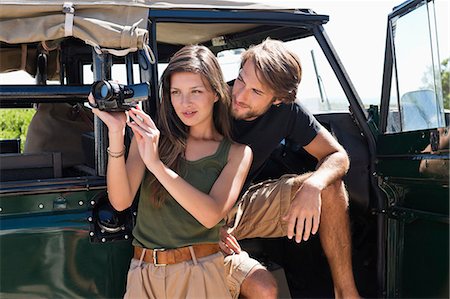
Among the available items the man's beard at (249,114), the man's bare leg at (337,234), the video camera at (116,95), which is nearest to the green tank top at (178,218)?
the video camera at (116,95)

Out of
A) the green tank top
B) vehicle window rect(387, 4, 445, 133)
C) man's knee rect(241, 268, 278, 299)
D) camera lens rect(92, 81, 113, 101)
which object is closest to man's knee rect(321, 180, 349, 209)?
vehicle window rect(387, 4, 445, 133)

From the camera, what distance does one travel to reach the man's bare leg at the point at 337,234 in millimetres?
2949

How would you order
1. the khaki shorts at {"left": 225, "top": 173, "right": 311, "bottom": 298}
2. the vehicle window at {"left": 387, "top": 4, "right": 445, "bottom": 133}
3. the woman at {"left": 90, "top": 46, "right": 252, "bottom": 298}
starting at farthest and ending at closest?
the khaki shorts at {"left": 225, "top": 173, "right": 311, "bottom": 298} < the vehicle window at {"left": 387, "top": 4, "right": 445, "bottom": 133} < the woman at {"left": 90, "top": 46, "right": 252, "bottom": 298}

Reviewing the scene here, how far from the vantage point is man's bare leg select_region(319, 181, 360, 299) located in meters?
2.95

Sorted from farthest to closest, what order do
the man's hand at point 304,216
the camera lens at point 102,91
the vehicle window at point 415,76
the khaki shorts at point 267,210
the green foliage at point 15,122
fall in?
the green foliage at point 15,122
the khaki shorts at point 267,210
the vehicle window at point 415,76
the man's hand at point 304,216
the camera lens at point 102,91

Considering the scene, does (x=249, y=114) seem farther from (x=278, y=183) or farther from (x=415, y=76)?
(x=415, y=76)

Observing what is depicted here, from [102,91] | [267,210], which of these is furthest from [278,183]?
[102,91]

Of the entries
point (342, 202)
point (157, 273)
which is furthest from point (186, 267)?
point (342, 202)

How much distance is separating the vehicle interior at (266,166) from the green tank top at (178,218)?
18.3 inches

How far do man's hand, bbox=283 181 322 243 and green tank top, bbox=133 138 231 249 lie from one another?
1.19ft

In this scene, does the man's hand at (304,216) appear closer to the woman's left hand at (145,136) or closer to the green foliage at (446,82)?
the woman's left hand at (145,136)

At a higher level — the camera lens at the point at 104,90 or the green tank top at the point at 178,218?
the camera lens at the point at 104,90

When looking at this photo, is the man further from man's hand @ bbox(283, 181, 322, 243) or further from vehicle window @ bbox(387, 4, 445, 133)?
vehicle window @ bbox(387, 4, 445, 133)

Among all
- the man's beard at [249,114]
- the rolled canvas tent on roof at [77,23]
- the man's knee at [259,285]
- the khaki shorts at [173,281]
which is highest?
the rolled canvas tent on roof at [77,23]
